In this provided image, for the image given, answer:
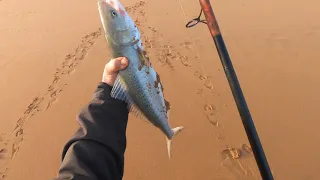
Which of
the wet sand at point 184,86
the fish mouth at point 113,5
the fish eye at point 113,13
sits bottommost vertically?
the wet sand at point 184,86

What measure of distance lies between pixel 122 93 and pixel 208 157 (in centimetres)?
186

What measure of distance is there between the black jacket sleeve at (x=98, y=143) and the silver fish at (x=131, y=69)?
10cm

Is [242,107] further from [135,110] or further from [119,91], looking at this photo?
[119,91]

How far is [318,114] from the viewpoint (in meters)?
3.93

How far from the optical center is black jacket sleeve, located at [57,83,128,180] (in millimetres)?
1694

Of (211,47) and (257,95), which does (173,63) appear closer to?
(211,47)

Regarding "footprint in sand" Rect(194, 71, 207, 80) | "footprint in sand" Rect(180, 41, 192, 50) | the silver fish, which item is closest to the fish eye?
the silver fish

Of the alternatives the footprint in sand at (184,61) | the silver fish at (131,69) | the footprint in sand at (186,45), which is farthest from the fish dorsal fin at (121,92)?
the footprint in sand at (186,45)

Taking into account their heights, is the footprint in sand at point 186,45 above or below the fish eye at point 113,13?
below

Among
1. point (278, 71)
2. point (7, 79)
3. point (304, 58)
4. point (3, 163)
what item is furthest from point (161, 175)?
point (7, 79)

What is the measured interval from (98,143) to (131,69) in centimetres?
56

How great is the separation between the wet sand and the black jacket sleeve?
5.65 ft

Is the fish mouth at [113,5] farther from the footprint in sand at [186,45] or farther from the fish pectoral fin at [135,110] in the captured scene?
the footprint in sand at [186,45]

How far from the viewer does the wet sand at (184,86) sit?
3.67m
